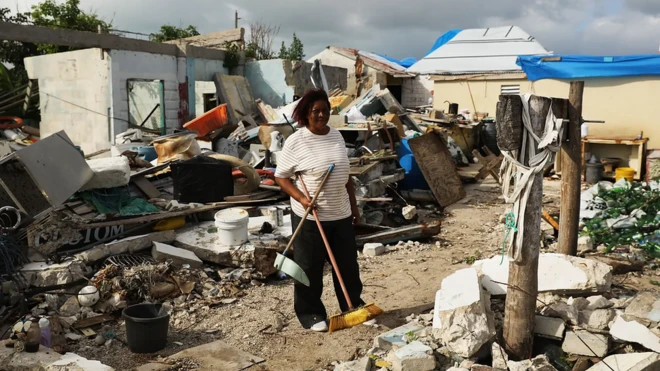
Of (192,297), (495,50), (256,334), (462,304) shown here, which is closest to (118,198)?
(192,297)

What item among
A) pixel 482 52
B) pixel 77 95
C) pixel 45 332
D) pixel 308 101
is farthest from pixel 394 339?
pixel 482 52

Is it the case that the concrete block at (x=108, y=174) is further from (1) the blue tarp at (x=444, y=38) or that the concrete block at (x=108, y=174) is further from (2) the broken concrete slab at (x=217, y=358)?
(1) the blue tarp at (x=444, y=38)

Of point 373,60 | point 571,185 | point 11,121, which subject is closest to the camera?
point 571,185

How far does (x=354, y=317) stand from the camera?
4.21m

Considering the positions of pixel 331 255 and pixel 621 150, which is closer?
pixel 331 255

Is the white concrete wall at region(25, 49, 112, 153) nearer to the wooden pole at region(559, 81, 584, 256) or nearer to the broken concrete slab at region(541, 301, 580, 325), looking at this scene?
the wooden pole at region(559, 81, 584, 256)

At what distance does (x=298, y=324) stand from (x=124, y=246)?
2.38 metres

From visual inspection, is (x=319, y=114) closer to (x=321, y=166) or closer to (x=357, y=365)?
(x=321, y=166)

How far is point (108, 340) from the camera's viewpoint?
4.53 meters

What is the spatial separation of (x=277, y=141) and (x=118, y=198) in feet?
11.6

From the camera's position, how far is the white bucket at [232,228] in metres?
6.24

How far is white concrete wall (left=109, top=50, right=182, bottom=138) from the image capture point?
40.3 ft

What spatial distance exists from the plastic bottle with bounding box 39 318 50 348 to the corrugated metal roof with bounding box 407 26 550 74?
16.3 metres

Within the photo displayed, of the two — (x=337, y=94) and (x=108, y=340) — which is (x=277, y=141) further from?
(x=337, y=94)
